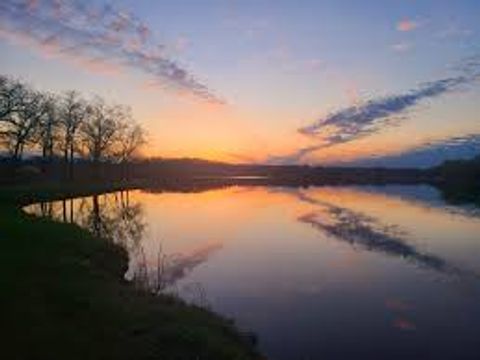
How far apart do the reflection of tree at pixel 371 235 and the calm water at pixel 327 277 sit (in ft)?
0.26

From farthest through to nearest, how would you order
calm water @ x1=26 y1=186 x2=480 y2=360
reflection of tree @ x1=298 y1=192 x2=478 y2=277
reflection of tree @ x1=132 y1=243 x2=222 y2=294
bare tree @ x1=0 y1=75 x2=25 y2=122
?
→ 1. bare tree @ x1=0 y1=75 x2=25 y2=122
2. reflection of tree @ x1=298 y1=192 x2=478 y2=277
3. reflection of tree @ x1=132 y1=243 x2=222 y2=294
4. calm water @ x1=26 y1=186 x2=480 y2=360

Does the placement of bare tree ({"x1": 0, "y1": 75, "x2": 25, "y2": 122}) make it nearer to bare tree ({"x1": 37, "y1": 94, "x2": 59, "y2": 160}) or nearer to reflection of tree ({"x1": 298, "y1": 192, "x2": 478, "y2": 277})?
bare tree ({"x1": 37, "y1": 94, "x2": 59, "y2": 160})

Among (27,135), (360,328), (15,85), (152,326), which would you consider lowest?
(360,328)

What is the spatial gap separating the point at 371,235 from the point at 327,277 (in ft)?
54.8

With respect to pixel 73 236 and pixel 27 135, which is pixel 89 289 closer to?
pixel 73 236

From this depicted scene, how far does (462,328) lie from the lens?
1848cm

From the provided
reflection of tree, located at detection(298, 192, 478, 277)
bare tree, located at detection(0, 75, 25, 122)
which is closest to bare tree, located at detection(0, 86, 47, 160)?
bare tree, located at detection(0, 75, 25, 122)

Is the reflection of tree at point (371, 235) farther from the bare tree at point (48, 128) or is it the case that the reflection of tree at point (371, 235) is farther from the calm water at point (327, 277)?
the bare tree at point (48, 128)

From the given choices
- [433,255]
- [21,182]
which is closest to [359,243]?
[433,255]

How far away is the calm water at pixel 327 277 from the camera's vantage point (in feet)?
57.0

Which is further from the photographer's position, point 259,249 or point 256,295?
point 259,249

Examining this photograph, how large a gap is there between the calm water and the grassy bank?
100 inches

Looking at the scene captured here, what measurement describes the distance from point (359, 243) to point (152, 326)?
84.6 feet

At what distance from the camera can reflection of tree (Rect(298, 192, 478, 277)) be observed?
3045 centimetres
